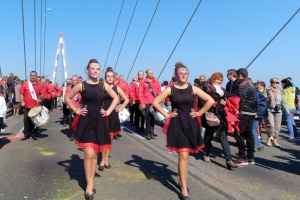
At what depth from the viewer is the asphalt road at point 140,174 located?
14.7 ft

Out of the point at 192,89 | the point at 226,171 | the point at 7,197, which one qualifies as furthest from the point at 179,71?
the point at 7,197

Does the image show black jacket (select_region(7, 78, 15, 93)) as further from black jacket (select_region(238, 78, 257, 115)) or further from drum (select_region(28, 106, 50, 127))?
black jacket (select_region(238, 78, 257, 115))

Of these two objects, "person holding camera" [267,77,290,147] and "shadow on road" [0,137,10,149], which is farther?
"person holding camera" [267,77,290,147]

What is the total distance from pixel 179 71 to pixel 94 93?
3.93ft

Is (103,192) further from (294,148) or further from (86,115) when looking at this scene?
(294,148)

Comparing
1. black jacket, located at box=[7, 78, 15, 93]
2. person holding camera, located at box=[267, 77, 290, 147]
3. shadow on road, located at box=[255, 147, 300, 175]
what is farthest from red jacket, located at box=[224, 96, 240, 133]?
black jacket, located at box=[7, 78, 15, 93]

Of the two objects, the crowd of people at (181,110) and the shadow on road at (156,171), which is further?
the shadow on road at (156,171)

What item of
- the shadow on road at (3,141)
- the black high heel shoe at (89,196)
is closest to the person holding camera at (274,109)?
the black high heel shoe at (89,196)

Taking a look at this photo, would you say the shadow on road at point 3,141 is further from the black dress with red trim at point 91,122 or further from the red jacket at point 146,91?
the black dress with red trim at point 91,122

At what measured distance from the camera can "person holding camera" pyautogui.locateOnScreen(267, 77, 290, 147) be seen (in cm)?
862

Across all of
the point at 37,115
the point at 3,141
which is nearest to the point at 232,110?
the point at 37,115

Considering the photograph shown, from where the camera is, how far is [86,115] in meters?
4.48

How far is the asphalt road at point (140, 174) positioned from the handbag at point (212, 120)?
784 millimetres

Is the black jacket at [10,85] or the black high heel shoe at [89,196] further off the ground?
the black high heel shoe at [89,196]
